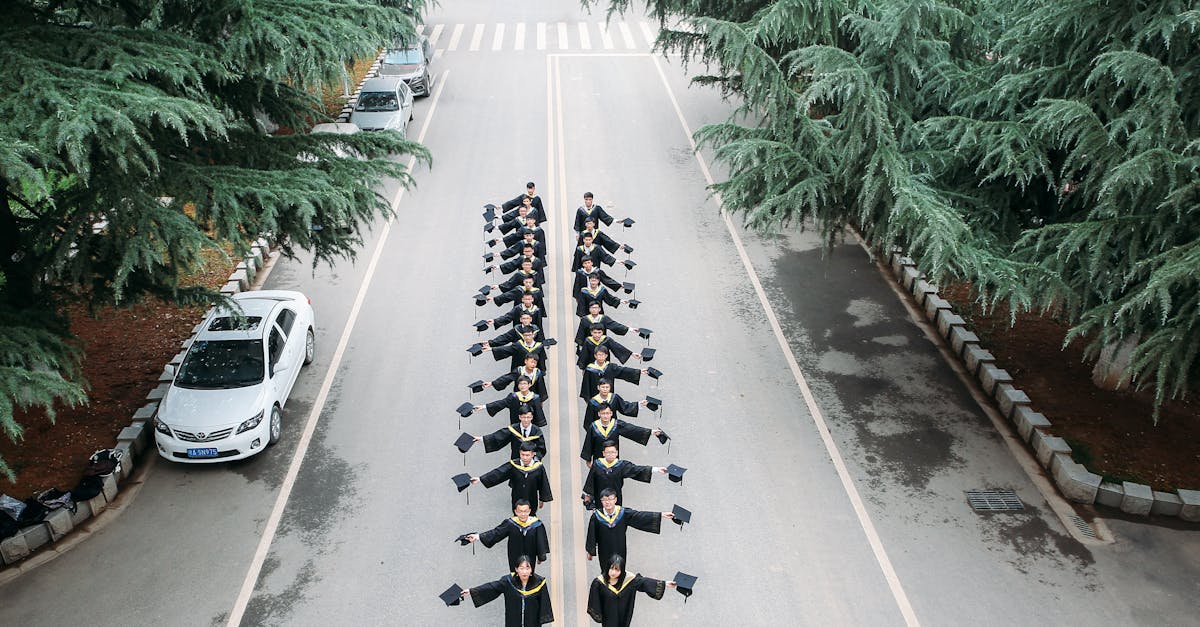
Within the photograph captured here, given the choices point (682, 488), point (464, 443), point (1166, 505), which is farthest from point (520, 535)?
point (1166, 505)

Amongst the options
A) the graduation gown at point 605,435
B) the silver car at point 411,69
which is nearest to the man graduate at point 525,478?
the graduation gown at point 605,435

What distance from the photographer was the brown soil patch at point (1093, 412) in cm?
1152

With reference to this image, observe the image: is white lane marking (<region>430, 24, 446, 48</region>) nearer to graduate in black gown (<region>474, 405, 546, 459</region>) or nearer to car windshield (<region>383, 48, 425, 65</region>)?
car windshield (<region>383, 48, 425, 65</region>)

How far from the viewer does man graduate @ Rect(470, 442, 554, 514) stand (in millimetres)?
9930

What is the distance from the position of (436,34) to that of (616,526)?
27875 millimetres

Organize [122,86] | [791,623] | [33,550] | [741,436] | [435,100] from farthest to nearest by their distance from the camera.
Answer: [435,100] → [741,436] → [33,550] → [791,623] → [122,86]

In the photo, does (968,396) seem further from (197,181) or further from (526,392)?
(197,181)

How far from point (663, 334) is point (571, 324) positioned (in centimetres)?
152

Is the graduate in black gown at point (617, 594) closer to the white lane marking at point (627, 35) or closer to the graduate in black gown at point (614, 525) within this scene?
the graduate in black gown at point (614, 525)

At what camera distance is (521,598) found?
330 inches

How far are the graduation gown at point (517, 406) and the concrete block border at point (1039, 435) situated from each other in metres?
5.04

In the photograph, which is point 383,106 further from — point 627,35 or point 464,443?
point 464,443

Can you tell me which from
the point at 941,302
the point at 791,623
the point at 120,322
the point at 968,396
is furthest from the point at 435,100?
the point at 791,623

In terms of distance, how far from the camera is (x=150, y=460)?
11539 mm
